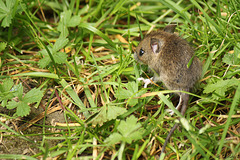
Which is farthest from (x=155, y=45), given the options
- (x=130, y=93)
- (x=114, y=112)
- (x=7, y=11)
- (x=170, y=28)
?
(x=7, y=11)

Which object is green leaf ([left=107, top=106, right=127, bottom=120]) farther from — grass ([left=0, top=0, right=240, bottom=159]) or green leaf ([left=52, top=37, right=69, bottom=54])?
green leaf ([left=52, top=37, right=69, bottom=54])

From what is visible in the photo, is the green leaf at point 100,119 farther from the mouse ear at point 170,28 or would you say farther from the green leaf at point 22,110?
the mouse ear at point 170,28

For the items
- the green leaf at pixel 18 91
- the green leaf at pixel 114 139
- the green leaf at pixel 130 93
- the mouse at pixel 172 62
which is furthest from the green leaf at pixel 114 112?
the green leaf at pixel 18 91

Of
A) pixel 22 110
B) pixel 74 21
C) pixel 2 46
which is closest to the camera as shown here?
pixel 22 110

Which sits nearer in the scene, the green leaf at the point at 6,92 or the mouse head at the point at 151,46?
the green leaf at the point at 6,92

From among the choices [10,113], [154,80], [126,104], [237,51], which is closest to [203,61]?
[237,51]

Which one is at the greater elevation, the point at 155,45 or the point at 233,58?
the point at 155,45

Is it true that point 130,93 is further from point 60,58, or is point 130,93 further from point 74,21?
point 74,21
